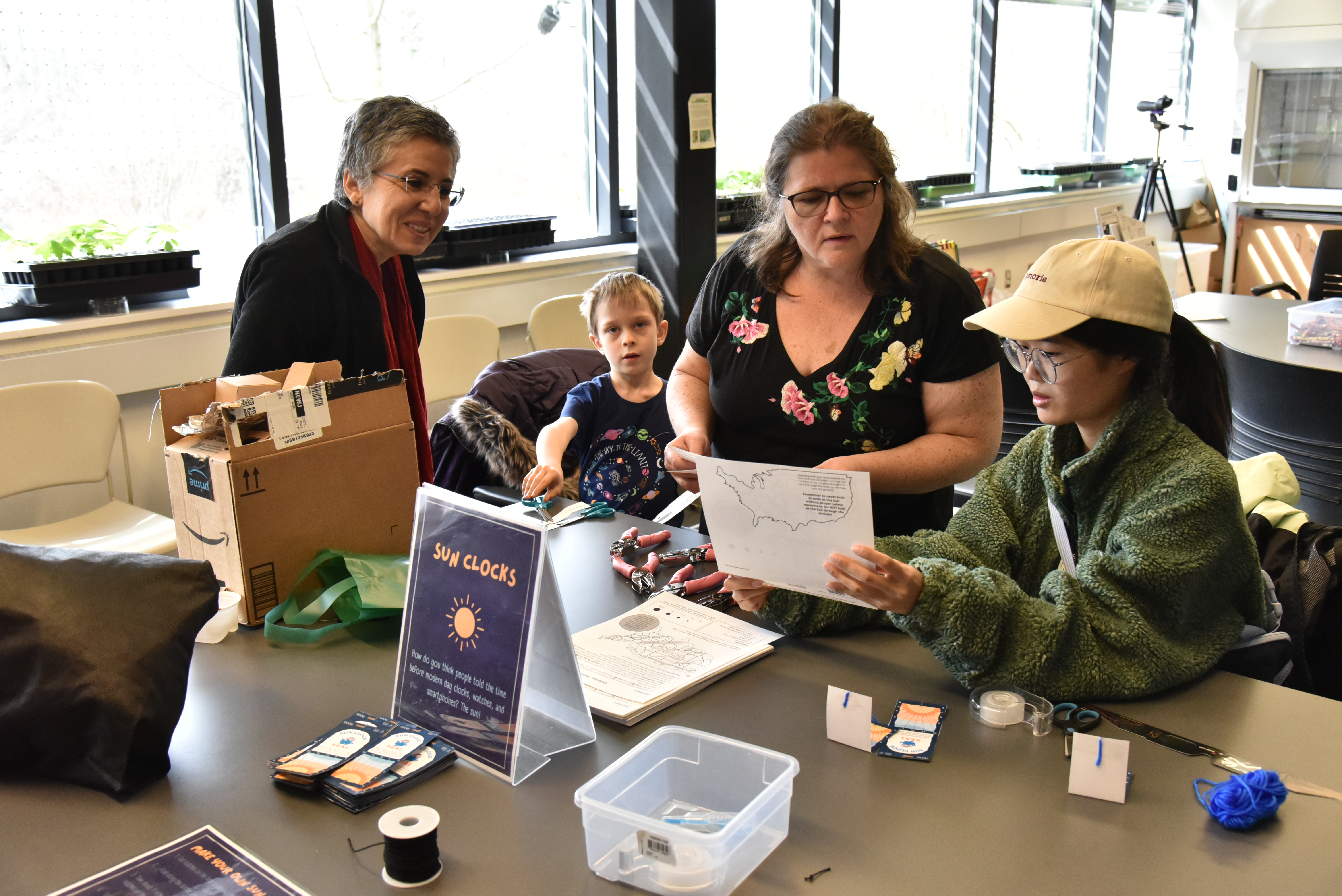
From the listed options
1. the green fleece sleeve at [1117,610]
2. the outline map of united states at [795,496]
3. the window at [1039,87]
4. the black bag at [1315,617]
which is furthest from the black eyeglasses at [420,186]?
the window at [1039,87]

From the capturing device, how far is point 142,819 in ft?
3.56

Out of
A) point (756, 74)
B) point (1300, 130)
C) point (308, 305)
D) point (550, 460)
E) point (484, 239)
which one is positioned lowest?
point (550, 460)

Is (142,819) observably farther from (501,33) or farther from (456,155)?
(501,33)

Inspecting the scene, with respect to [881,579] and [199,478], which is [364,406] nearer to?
[199,478]

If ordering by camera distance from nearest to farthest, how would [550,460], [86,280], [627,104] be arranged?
[550,460] < [86,280] < [627,104]

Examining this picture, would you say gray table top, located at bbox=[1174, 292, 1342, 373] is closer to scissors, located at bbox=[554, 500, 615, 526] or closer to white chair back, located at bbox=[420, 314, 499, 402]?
scissors, located at bbox=[554, 500, 615, 526]

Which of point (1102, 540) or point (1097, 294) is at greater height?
point (1097, 294)

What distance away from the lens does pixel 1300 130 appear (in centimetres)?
782

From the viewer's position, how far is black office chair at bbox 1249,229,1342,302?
16.0 feet

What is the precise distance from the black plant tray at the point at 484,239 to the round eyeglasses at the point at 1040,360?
9.44 feet

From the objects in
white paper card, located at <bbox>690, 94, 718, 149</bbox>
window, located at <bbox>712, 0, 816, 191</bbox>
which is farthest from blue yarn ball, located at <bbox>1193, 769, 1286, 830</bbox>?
window, located at <bbox>712, 0, 816, 191</bbox>

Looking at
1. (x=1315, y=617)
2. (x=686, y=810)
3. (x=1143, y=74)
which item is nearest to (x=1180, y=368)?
(x=1315, y=617)

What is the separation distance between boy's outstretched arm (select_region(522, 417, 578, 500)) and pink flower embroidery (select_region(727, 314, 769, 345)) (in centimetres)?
50

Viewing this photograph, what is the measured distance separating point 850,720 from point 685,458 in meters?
0.66
